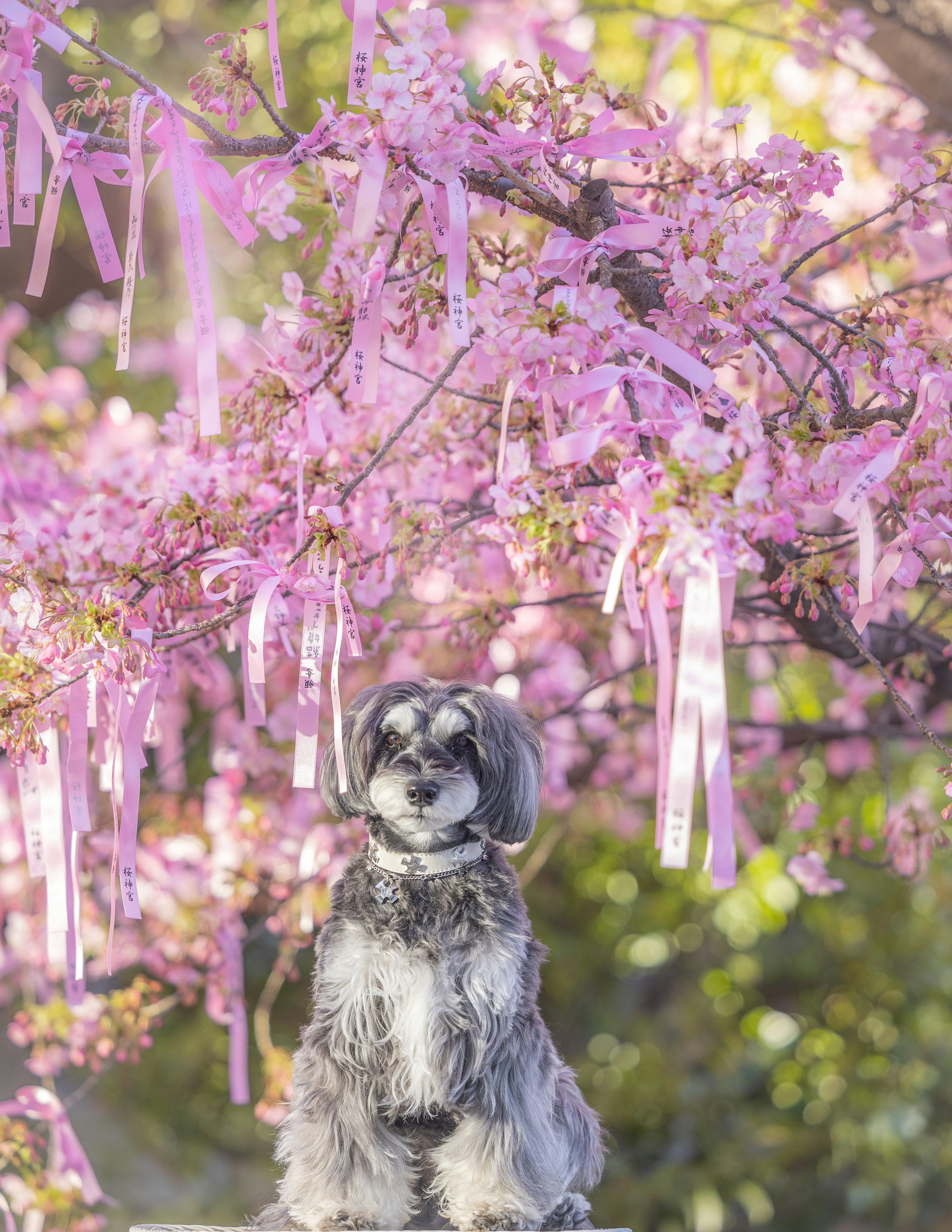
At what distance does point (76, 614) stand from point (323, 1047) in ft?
2.29

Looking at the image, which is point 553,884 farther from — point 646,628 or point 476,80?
point 476,80

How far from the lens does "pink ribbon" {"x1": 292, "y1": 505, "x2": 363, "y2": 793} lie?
1358 millimetres

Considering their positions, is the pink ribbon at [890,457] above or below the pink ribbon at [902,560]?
above

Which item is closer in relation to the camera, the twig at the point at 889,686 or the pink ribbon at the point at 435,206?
the twig at the point at 889,686

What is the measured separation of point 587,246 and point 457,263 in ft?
0.62

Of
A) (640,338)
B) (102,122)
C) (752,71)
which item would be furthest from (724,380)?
(752,71)

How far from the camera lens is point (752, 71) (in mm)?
4578

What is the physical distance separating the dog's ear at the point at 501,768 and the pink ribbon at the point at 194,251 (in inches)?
21.5

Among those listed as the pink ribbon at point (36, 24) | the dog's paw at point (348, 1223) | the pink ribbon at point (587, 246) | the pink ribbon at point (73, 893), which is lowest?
the dog's paw at point (348, 1223)

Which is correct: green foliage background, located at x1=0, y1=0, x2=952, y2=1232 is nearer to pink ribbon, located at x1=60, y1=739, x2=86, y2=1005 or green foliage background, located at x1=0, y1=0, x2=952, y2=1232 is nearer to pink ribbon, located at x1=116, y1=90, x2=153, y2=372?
pink ribbon, located at x1=60, y1=739, x2=86, y2=1005

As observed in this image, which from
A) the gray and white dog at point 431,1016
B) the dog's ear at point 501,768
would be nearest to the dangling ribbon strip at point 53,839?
the gray and white dog at point 431,1016

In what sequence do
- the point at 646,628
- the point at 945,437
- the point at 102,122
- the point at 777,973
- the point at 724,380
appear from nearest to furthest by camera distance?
the point at 945,437
the point at 102,122
the point at 646,628
the point at 724,380
the point at 777,973

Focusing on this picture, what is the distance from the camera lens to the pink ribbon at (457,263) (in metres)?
1.35

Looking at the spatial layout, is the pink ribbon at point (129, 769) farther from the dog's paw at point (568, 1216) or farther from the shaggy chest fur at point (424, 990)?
the dog's paw at point (568, 1216)
